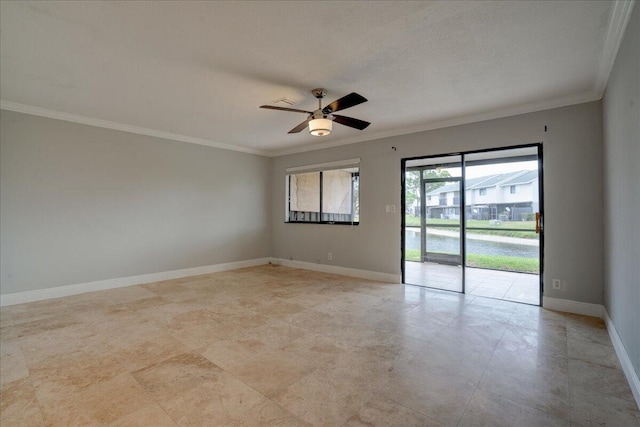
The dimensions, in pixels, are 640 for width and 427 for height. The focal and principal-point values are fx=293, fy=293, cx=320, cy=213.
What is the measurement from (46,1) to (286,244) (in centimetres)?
536

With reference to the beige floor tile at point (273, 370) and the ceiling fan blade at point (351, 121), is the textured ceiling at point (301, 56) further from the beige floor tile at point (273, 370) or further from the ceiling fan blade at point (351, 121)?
the beige floor tile at point (273, 370)

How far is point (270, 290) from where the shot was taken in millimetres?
4617

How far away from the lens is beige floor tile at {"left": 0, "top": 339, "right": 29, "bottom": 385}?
218 cm

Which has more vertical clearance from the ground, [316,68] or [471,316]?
[316,68]

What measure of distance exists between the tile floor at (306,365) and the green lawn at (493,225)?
2071mm

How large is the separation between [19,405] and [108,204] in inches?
137

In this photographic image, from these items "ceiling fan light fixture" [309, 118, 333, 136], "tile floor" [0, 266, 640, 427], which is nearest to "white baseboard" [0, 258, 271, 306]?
"tile floor" [0, 266, 640, 427]

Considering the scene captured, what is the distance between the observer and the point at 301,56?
2.67 meters

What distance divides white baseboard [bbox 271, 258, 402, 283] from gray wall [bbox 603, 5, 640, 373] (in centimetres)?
275

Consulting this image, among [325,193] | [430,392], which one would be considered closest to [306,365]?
[430,392]

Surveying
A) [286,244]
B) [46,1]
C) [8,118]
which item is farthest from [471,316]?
[8,118]

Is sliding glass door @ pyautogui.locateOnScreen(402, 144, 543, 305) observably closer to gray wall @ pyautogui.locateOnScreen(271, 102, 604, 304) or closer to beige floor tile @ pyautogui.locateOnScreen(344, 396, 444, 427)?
gray wall @ pyautogui.locateOnScreen(271, 102, 604, 304)

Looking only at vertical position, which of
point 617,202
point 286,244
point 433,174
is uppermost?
point 433,174

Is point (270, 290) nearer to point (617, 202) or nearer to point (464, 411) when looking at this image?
point (464, 411)
